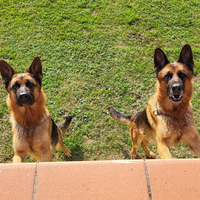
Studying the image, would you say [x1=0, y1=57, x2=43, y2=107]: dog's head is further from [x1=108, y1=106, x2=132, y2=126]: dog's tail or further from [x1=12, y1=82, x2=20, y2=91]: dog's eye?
[x1=108, y1=106, x2=132, y2=126]: dog's tail

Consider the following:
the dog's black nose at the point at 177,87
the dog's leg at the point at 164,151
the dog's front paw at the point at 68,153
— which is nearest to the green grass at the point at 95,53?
the dog's front paw at the point at 68,153

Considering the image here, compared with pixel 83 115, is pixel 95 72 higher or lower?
higher

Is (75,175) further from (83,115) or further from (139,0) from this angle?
(139,0)

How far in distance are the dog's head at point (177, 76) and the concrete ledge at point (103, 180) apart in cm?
147

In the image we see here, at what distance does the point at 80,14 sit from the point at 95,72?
2.90 m

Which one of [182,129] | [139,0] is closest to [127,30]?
[139,0]

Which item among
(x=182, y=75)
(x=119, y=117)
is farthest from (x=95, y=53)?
(x=182, y=75)

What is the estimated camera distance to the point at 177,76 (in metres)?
3.37

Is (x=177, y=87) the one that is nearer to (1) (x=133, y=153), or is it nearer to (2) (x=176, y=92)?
(2) (x=176, y=92)

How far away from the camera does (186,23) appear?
6.97 metres

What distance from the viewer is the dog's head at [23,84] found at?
333 cm

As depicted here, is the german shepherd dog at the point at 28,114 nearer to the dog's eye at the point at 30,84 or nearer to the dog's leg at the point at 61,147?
the dog's eye at the point at 30,84

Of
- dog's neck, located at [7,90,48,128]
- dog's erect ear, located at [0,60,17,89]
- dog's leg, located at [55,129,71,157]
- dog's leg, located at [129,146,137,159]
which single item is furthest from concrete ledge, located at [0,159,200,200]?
dog's leg, located at [129,146,137,159]

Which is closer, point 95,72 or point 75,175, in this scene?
point 75,175
